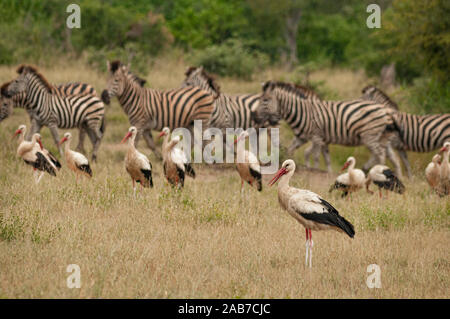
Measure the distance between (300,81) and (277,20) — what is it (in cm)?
1419

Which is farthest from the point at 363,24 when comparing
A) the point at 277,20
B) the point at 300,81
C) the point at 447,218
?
the point at 447,218

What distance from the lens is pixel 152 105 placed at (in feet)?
42.1

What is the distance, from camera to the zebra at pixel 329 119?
12.4 metres

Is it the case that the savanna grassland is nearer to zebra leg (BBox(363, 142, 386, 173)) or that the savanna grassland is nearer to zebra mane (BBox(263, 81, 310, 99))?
zebra leg (BBox(363, 142, 386, 173))

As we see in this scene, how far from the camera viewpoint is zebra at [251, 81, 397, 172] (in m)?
12.4

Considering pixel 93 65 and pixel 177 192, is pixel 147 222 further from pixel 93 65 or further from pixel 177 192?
pixel 93 65

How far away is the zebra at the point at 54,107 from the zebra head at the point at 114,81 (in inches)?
9.8

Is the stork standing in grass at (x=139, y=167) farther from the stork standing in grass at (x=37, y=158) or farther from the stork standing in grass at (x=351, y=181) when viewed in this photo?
the stork standing in grass at (x=351, y=181)
